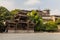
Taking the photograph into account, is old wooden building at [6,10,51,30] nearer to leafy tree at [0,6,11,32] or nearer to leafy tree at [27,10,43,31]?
leafy tree at [27,10,43,31]

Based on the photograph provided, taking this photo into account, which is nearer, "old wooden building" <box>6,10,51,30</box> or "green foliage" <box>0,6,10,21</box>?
"old wooden building" <box>6,10,51,30</box>

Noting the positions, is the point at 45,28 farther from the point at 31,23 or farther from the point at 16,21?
the point at 16,21

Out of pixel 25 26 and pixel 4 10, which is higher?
pixel 4 10

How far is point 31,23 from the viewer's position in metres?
47.2

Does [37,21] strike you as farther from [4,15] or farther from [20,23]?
[4,15]

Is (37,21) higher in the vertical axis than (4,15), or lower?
lower

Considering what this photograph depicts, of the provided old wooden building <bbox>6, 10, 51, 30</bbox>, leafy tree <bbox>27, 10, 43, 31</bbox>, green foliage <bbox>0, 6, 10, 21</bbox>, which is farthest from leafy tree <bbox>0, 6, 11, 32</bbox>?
leafy tree <bbox>27, 10, 43, 31</bbox>

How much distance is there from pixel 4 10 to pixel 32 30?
43.2 feet

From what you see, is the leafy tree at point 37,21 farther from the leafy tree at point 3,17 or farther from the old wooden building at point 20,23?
the leafy tree at point 3,17

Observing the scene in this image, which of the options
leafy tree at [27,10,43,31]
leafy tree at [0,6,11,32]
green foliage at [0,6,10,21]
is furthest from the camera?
green foliage at [0,6,10,21]

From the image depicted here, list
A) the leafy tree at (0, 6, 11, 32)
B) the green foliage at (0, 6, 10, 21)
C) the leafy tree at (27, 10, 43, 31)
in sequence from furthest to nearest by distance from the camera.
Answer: the green foliage at (0, 6, 10, 21) < the leafy tree at (27, 10, 43, 31) < the leafy tree at (0, 6, 11, 32)

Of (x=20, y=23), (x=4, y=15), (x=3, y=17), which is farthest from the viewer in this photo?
(x=4, y=15)

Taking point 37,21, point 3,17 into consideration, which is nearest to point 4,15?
point 3,17

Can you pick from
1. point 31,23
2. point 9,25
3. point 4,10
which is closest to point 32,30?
point 31,23
